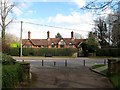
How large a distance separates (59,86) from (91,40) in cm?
4878

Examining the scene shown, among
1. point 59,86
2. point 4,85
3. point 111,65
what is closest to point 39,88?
point 59,86

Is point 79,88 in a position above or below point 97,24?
below

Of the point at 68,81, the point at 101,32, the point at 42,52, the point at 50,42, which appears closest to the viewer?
the point at 68,81

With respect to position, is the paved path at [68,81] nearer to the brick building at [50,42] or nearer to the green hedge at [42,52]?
the green hedge at [42,52]

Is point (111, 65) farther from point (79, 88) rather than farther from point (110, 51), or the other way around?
point (110, 51)

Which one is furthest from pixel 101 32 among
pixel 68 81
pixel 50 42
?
pixel 68 81

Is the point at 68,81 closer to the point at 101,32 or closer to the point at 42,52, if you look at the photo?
the point at 42,52

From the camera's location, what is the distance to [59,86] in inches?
530

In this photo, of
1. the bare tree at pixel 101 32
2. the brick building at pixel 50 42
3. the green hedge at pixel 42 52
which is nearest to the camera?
the green hedge at pixel 42 52

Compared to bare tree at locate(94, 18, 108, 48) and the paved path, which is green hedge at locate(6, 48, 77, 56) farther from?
the paved path

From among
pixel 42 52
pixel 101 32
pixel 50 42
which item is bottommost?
pixel 42 52

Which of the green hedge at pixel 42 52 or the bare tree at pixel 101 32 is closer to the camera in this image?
the green hedge at pixel 42 52

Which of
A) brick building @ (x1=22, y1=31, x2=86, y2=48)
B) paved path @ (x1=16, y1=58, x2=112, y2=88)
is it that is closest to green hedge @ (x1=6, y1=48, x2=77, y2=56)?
brick building @ (x1=22, y1=31, x2=86, y2=48)

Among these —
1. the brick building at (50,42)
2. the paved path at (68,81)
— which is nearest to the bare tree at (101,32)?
the brick building at (50,42)
